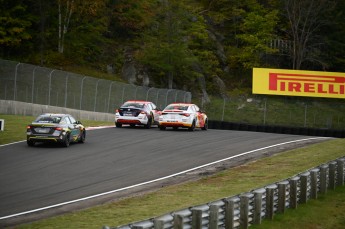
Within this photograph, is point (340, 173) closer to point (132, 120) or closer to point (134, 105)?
point (132, 120)

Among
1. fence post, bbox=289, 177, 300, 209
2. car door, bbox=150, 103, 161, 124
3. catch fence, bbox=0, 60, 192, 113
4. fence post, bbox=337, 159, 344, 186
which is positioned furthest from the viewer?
catch fence, bbox=0, 60, 192, 113

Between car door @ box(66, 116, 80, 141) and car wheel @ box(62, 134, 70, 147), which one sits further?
car door @ box(66, 116, 80, 141)

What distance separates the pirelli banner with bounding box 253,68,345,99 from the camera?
2370 inches

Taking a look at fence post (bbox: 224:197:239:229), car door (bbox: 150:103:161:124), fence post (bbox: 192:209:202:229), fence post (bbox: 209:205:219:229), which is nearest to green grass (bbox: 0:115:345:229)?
fence post (bbox: 224:197:239:229)

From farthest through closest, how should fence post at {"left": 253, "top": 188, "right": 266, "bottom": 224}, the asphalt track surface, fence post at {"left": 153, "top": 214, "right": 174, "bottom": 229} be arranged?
the asphalt track surface < fence post at {"left": 253, "top": 188, "right": 266, "bottom": 224} < fence post at {"left": 153, "top": 214, "right": 174, "bottom": 229}

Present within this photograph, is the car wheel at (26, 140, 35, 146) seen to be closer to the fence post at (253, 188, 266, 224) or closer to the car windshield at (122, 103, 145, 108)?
the car windshield at (122, 103, 145, 108)

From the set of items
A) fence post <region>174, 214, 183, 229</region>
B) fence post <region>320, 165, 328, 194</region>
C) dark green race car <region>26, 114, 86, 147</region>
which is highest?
dark green race car <region>26, 114, 86, 147</region>

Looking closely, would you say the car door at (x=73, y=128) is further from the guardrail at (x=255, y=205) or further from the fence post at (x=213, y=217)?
the fence post at (x=213, y=217)

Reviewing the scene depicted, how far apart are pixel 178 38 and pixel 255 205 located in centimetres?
5006

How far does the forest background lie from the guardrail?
40630 mm

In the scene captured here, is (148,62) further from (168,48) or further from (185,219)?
(185,219)

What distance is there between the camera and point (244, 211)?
13.5 meters

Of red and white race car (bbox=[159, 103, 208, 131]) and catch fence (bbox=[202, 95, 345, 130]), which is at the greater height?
catch fence (bbox=[202, 95, 345, 130])

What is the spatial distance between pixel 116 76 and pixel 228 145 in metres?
32.3
